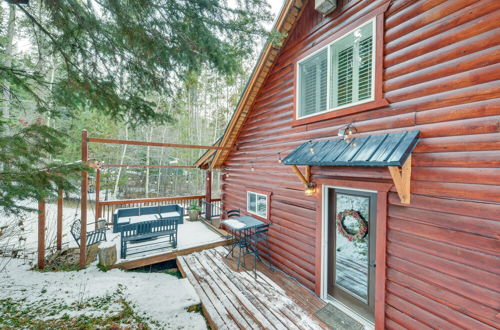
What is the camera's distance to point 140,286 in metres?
4.52

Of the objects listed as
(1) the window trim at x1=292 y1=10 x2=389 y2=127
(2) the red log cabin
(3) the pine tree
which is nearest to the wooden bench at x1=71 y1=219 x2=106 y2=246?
(3) the pine tree

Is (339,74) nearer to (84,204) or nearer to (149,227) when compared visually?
(149,227)

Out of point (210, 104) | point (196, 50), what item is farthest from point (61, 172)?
point (210, 104)

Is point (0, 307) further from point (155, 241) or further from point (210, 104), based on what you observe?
point (210, 104)

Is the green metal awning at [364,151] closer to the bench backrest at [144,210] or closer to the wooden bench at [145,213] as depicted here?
the wooden bench at [145,213]

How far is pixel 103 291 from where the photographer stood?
4117 mm

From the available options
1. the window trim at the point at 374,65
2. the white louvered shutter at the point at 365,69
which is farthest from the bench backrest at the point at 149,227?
the white louvered shutter at the point at 365,69

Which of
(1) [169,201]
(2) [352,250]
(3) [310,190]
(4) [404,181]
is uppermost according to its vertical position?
(4) [404,181]

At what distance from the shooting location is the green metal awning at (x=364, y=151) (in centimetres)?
248

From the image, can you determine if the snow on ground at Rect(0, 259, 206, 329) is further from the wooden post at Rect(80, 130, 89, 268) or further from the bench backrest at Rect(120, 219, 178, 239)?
the bench backrest at Rect(120, 219, 178, 239)

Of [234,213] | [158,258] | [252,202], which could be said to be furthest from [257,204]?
[158,258]

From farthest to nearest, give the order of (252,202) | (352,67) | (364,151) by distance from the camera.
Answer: (252,202)
(352,67)
(364,151)

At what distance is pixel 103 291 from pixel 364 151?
5520 millimetres

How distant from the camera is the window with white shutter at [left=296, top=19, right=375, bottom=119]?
337cm
